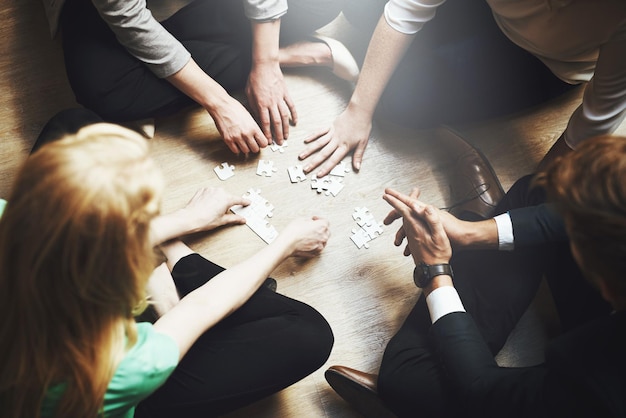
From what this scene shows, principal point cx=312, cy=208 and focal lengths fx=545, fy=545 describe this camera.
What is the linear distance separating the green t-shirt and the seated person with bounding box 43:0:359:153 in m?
1.00

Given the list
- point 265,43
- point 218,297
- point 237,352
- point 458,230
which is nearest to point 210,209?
point 218,297

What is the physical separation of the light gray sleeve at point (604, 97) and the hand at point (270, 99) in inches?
42.6

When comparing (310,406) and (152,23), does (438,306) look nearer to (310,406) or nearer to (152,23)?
(310,406)

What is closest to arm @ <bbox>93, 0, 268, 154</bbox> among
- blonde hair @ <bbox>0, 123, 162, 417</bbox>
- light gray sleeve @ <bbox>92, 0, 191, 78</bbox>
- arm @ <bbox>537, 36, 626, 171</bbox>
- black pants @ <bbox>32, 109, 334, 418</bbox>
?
light gray sleeve @ <bbox>92, 0, 191, 78</bbox>

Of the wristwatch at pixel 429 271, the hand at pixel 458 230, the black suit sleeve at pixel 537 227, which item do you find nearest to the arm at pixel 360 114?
the hand at pixel 458 230

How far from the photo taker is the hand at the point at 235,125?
85.8 inches

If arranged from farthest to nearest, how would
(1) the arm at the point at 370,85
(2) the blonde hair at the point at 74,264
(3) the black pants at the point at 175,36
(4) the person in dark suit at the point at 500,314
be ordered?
(3) the black pants at the point at 175,36 < (1) the arm at the point at 370,85 < (4) the person in dark suit at the point at 500,314 < (2) the blonde hair at the point at 74,264

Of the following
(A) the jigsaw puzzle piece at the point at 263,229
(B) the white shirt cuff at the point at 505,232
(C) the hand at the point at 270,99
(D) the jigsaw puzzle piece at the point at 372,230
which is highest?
(C) the hand at the point at 270,99

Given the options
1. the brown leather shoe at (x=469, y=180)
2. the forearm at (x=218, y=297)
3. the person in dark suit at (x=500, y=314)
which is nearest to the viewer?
the person in dark suit at (x=500, y=314)

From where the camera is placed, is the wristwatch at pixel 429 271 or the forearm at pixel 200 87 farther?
the forearm at pixel 200 87

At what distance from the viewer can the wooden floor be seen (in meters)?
2.18

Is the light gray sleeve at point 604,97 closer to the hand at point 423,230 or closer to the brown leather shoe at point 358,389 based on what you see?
the hand at point 423,230

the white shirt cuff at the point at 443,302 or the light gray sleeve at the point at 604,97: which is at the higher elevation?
the light gray sleeve at the point at 604,97

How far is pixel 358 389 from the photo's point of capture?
197 centimetres
